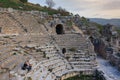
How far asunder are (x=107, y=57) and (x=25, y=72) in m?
15.4

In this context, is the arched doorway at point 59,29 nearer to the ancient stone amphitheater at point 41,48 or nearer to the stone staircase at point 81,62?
the ancient stone amphitheater at point 41,48

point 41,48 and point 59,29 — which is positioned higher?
point 59,29

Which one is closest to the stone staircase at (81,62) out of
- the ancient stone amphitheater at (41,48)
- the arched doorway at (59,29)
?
the ancient stone amphitheater at (41,48)

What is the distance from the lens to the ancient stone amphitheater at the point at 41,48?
17.6 m

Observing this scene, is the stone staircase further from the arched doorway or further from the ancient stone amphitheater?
the arched doorway

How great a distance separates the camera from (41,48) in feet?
75.7

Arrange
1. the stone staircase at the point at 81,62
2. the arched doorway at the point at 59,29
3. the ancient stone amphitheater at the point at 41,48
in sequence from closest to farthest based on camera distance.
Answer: the ancient stone amphitheater at the point at 41,48, the stone staircase at the point at 81,62, the arched doorway at the point at 59,29

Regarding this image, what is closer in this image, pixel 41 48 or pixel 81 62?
pixel 41 48

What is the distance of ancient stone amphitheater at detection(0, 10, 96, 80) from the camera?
57.7 feet

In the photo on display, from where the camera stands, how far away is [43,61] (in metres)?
21.0

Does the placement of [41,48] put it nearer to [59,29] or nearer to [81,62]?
[81,62]

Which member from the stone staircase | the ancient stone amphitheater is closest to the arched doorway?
the ancient stone amphitheater

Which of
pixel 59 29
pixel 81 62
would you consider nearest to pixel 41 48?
pixel 81 62

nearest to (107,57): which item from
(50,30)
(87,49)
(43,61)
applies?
(87,49)
